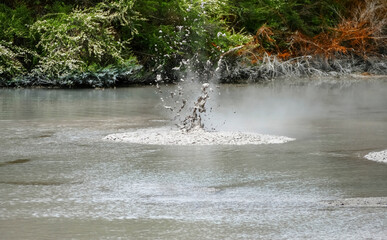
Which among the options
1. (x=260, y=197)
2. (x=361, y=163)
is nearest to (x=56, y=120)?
(x=361, y=163)

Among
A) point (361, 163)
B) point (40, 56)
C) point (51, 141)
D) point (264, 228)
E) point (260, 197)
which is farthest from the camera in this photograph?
point (40, 56)

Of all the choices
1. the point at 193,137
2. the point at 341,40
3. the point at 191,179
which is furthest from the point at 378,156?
the point at 341,40

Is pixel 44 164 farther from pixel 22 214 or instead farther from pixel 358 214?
pixel 358 214

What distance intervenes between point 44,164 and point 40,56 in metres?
15.6

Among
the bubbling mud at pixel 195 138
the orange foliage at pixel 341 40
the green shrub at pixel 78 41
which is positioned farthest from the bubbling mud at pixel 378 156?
the orange foliage at pixel 341 40

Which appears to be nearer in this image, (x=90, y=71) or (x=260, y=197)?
(x=260, y=197)

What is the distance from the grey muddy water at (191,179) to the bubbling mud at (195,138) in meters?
0.28

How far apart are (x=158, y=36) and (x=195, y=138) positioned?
16.2 meters

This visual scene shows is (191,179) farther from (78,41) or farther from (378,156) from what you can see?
(78,41)

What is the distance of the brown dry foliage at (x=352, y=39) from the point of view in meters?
31.0

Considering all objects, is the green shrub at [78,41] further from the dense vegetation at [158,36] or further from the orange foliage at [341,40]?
the orange foliage at [341,40]

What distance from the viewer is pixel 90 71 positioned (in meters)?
25.1

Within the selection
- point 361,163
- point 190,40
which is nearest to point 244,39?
point 190,40

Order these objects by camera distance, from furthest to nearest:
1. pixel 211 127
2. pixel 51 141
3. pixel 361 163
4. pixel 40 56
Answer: pixel 40 56 < pixel 211 127 < pixel 51 141 < pixel 361 163
